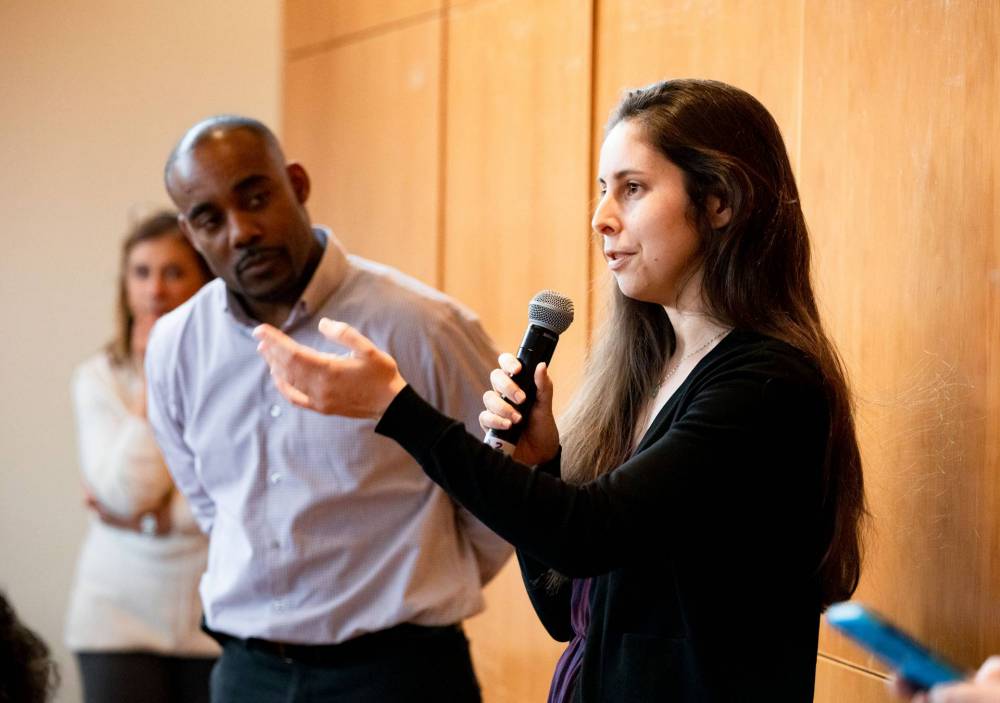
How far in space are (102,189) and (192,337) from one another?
244 cm

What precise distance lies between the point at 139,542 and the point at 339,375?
2.37 meters

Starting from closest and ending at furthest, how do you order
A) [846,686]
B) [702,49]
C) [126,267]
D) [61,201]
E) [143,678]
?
[846,686] < [702,49] < [143,678] < [126,267] < [61,201]

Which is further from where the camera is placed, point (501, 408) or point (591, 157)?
point (591, 157)

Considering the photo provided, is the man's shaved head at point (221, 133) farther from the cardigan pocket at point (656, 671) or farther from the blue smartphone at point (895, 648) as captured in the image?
the blue smartphone at point (895, 648)

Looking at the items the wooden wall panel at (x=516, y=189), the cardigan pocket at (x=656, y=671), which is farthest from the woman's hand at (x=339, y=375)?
the wooden wall panel at (x=516, y=189)

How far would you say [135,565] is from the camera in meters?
3.62

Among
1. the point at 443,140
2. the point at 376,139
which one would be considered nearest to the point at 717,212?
the point at 443,140

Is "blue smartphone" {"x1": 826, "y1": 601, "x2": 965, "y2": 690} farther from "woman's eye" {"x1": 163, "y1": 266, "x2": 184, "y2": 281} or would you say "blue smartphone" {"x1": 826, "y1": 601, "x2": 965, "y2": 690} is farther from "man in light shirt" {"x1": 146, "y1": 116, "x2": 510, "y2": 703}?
"woman's eye" {"x1": 163, "y1": 266, "x2": 184, "y2": 281}

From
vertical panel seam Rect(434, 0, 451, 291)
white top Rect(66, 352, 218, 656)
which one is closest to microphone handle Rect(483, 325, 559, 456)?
vertical panel seam Rect(434, 0, 451, 291)

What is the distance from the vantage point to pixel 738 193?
5.23ft

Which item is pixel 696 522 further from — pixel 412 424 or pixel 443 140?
pixel 443 140

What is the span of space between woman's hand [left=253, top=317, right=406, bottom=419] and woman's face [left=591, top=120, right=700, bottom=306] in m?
0.36

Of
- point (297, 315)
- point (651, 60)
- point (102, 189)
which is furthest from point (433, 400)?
point (102, 189)

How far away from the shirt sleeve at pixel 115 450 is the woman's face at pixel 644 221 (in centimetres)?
230
